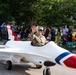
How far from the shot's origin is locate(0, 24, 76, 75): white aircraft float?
8.51m

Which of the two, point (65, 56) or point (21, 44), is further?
point (21, 44)

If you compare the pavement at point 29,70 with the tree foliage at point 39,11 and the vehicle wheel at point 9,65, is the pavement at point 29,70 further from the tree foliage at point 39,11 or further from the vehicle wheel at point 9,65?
the tree foliage at point 39,11

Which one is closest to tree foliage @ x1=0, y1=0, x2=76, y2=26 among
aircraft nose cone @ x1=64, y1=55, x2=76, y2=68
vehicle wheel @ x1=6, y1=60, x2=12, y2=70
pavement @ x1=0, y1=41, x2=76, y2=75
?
pavement @ x1=0, y1=41, x2=76, y2=75

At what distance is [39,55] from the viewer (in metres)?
9.26

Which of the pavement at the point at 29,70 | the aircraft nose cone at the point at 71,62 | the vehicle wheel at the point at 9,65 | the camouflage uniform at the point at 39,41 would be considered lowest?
the pavement at the point at 29,70

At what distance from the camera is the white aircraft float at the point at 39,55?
851 centimetres

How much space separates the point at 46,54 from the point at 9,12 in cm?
1435

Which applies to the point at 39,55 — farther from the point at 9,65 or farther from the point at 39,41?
the point at 9,65

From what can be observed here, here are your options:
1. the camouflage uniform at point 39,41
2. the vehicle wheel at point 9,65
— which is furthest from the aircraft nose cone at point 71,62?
the vehicle wheel at point 9,65

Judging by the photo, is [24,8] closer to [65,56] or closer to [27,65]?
[27,65]

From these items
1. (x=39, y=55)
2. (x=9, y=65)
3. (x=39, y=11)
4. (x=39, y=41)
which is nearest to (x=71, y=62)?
(x=39, y=55)

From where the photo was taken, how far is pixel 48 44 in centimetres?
923

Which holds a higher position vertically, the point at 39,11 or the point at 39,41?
the point at 39,11

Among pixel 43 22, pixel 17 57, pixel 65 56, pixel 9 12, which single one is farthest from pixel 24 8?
pixel 65 56
